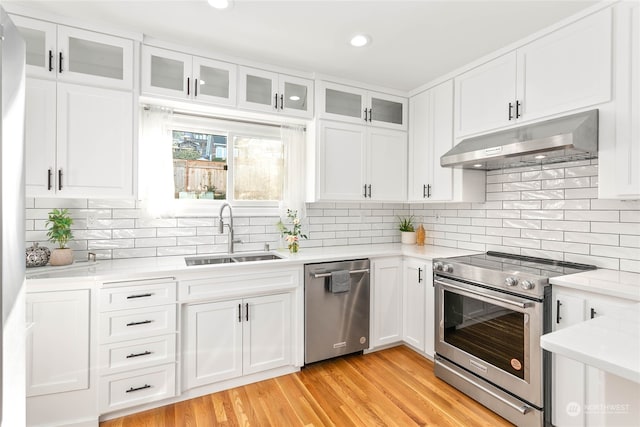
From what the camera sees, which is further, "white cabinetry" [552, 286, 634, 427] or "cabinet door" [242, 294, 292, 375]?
"cabinet door" [242, 294, 292, 375]

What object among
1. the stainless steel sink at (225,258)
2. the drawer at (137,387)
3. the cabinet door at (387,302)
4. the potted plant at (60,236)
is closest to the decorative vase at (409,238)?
the cabinet door at (387,302)

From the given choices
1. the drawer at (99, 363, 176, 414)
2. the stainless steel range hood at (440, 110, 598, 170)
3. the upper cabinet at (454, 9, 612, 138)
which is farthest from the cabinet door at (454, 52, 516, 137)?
the drawer at (99, 363, 176, 414)

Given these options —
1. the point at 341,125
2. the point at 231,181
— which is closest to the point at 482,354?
the point at 341,125

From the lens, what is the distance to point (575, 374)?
1.82 metres

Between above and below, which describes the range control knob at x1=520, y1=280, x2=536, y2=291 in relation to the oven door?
above

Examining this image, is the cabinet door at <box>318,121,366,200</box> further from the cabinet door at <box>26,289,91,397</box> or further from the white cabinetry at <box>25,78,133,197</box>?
the cabinet door at <box>26,289,91,397</box>

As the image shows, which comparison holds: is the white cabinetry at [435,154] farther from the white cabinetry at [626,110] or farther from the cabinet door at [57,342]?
the cabinet door at [57,342]

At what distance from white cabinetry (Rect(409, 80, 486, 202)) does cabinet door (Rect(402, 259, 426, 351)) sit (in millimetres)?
698

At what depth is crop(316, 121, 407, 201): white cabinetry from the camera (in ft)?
9.86

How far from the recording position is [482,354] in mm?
2271

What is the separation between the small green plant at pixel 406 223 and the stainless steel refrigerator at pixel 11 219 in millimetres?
3350

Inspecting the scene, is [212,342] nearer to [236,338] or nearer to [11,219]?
[236,338]

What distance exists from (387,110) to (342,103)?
54 cm

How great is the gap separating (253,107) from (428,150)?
172 cm
